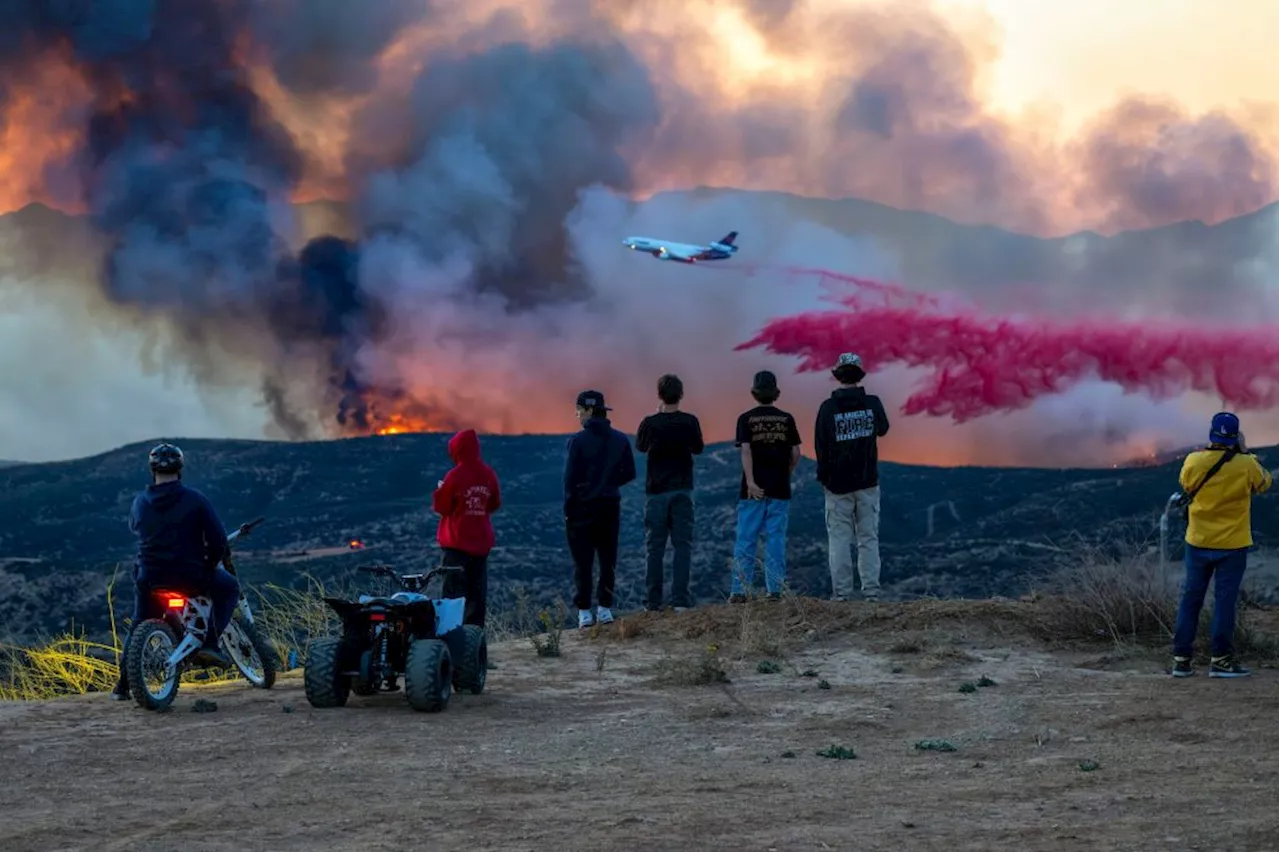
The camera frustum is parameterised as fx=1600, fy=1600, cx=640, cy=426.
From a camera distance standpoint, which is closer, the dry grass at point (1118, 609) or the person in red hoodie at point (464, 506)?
the person in red hoodie at point (464, 506)

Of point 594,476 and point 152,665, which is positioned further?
point 594,476

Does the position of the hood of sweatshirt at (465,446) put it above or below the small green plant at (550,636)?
above

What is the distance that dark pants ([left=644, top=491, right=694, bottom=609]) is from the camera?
1631cm

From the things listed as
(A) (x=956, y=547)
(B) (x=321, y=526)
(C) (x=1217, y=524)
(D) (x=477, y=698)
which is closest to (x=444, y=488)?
(D) (x=477, y=698)

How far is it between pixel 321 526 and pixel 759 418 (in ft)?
398

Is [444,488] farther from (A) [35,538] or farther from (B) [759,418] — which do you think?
(A) [35,538]

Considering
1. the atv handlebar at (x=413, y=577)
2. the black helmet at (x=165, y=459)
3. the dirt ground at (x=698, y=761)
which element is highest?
the black helmet at (x=165, y=459)

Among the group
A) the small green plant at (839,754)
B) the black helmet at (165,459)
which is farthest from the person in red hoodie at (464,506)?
the small green plant at (839,754)

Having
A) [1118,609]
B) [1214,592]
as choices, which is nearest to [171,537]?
[1214,592]

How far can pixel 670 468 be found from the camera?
1622cm

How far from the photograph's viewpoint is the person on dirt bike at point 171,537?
474 inches

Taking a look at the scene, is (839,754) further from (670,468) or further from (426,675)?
(670,468)

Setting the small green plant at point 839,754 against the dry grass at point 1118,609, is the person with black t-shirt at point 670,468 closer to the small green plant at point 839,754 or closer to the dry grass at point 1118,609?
the dry grass at point 1118,609

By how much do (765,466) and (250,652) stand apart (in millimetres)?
5455
